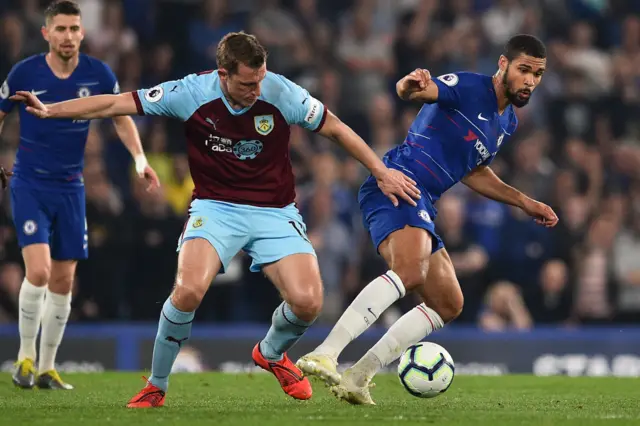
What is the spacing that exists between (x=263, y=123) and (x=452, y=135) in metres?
1.30

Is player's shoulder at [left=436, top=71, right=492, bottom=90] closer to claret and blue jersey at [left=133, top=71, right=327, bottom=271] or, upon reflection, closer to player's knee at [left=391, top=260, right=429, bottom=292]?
claret and blue jersey at [left=133, top=71, right=327, bottom=271]

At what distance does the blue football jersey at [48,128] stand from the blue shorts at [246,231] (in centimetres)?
181

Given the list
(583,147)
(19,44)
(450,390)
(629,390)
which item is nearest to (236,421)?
(450,390)

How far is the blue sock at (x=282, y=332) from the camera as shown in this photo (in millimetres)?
7480

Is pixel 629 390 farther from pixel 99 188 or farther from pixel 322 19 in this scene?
pixel 322 19

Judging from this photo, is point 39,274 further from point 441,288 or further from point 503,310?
point 503,310

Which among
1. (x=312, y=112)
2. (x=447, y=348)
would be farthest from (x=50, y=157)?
(x=447, y=348)

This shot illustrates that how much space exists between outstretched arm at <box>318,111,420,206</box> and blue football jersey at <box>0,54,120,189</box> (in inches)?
94.3

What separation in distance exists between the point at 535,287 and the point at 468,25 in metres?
4.17

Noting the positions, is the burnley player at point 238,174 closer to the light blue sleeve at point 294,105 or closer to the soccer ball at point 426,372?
the light blue sleeve at point 294,105

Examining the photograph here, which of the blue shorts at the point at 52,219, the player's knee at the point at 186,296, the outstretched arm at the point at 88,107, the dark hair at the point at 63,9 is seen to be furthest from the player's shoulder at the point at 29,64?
the player's knee at the point at 186,296

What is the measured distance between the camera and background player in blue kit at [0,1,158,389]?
8.77 meters

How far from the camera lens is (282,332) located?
7.62m

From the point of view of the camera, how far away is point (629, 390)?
29.9 ft
